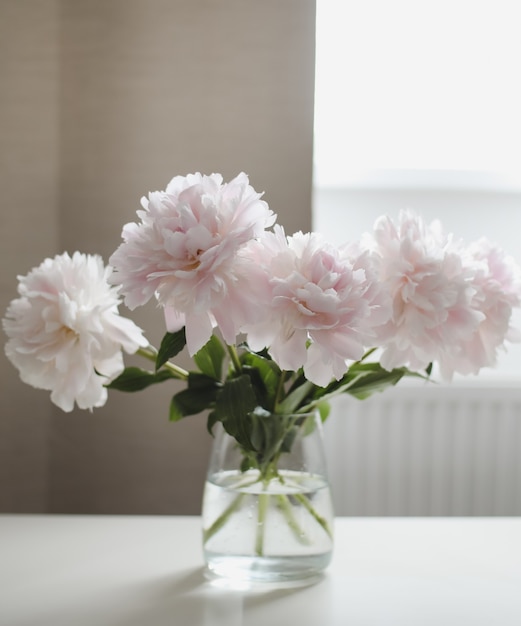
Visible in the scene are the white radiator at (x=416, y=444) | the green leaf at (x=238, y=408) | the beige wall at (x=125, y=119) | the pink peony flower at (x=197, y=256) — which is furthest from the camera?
the white radiator at (x=416, y=444)

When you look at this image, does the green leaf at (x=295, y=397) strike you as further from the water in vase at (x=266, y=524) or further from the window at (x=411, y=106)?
the window at (x=411, y=106)

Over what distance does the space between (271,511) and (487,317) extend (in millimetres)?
284

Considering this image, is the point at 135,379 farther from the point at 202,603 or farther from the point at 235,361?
the point at 202,603

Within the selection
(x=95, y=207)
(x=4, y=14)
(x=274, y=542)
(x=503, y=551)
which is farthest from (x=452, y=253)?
(x=4, y=14)

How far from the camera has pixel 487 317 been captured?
2.72ft

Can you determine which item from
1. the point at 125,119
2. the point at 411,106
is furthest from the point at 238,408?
the point at 411,106

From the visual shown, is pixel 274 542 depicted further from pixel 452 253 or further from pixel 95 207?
pixel 95 207

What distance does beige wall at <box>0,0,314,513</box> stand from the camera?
145 centimetres

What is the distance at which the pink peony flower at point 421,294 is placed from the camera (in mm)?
763

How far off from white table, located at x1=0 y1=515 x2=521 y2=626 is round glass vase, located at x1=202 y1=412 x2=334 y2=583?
1.2 inches

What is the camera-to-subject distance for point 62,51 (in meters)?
1.46

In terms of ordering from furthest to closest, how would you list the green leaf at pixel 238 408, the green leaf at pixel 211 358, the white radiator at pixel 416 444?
the white radiator at pixel 416 444
the green leaf at pixel 211 358
the green leaf at pixel 238 408

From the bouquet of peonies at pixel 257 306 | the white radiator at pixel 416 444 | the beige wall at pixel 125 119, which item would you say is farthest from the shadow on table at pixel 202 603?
the white radiator at pixel 416 444

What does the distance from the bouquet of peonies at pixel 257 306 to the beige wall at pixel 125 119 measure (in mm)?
600
